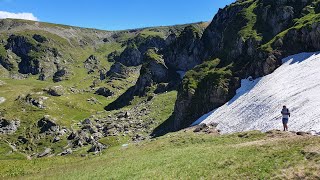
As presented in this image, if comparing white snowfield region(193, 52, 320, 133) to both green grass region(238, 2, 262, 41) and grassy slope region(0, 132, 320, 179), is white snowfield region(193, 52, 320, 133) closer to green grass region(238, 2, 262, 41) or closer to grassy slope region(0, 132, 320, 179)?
grassy slope region(0, 132, 320, 179)

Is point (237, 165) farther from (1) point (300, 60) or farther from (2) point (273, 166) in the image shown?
(1) point (300, 60)

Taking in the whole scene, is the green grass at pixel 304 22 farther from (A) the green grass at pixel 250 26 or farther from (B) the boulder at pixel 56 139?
(B) the boulder at pixel 56 139

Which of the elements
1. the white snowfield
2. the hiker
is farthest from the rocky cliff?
the hiker

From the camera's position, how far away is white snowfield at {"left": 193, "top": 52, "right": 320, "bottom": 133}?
180 ft

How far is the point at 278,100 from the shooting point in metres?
68.7

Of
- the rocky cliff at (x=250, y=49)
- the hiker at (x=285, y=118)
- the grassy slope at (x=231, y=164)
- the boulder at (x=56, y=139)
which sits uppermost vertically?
the rocky cliff at (x=250, y=49)

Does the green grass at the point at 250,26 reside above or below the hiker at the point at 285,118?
above

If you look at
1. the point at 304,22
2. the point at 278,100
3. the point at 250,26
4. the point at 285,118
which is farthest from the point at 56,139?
the point at 285,118

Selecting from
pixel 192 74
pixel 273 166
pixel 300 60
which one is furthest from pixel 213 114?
pixel 273 166

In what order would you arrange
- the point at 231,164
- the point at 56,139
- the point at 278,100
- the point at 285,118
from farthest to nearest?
1. the point at 56,139
2. the point at 278,100
3. the point at 285,118
4. the point at 231,164

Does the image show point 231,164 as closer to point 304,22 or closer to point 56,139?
point 304,22

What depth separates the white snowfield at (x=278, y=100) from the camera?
54.8m

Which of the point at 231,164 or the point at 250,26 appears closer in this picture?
the point at 231,164

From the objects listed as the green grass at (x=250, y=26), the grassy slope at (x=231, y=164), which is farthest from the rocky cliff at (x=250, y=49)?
the grassy slope at (x=231, y=164)
